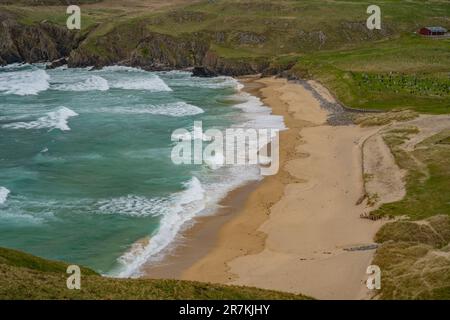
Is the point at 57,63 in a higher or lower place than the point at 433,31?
lower

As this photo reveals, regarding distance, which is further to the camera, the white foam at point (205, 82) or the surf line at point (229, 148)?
the white foam at point (205, 82)

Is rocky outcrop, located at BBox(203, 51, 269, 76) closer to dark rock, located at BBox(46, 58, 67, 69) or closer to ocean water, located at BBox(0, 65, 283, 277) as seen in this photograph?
ocean water, located at BBox(0, 65, 283, 277)

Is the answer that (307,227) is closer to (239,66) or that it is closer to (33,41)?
(239,66)

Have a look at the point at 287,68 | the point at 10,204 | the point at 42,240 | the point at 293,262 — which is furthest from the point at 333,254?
the point at 287,68

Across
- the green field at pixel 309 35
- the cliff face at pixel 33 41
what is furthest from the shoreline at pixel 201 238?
the cliff face at pixel 33 41

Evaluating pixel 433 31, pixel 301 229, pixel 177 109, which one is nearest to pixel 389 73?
pixel 177 109

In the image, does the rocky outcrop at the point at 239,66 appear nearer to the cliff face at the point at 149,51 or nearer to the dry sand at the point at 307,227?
the cliff face at the point at 149,51
